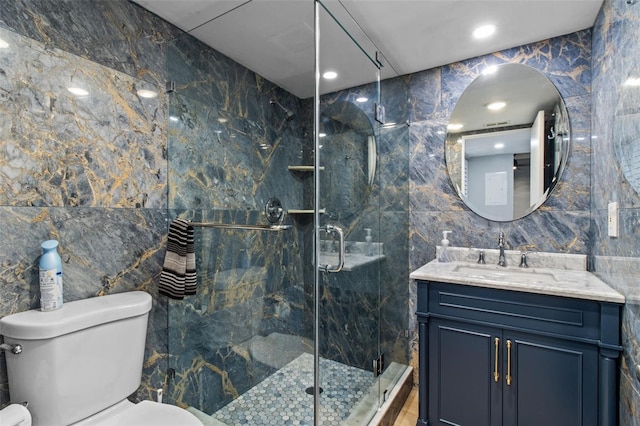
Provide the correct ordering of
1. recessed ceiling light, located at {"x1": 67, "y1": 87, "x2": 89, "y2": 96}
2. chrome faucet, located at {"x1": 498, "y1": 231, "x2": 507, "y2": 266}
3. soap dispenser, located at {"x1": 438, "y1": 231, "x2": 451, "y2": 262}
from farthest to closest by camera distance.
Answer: soap dispenser, located at {"x1": 438, "y1": 231, "x2": 451, "y2": 262}
chrome faucet, located at {"x1": 498, "y1": 231, "x2": 507, "y2": 266}
recessed ceiling light, located at {"x1": 67, "y1": 87, "x2": 89, "y2": 96}

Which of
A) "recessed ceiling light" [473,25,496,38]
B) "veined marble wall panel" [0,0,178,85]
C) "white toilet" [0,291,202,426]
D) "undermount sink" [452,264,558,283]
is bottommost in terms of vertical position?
"white toilet" [0,291,202,426]

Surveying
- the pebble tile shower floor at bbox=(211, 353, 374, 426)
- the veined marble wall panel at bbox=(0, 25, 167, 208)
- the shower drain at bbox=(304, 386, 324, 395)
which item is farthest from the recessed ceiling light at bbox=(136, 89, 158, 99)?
the shower drain at bbox=(304, 386, 324, 395)

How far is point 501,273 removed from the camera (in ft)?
6.03

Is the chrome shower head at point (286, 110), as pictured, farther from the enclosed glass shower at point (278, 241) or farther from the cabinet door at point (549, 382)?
the cabinet door at point (549, 382)

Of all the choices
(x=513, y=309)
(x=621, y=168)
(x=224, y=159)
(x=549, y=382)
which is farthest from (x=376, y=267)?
(x=621, y=168)

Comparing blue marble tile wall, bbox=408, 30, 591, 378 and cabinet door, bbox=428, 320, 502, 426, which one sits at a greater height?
blue marble tile wall, bbox=408, 30, 591, 378

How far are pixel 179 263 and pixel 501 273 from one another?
177cm

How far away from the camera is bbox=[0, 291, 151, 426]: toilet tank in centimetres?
108

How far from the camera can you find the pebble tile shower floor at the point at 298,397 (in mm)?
1605

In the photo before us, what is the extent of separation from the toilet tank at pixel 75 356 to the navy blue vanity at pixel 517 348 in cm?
142

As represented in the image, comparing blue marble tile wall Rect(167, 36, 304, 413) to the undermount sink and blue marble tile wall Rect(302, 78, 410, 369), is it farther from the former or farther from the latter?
the undermount sink

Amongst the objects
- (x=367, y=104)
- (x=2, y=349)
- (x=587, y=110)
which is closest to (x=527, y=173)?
(x=587, y=110)

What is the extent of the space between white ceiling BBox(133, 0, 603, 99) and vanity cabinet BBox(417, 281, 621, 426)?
1296mm

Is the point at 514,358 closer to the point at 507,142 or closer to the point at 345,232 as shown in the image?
the point at 345,232
